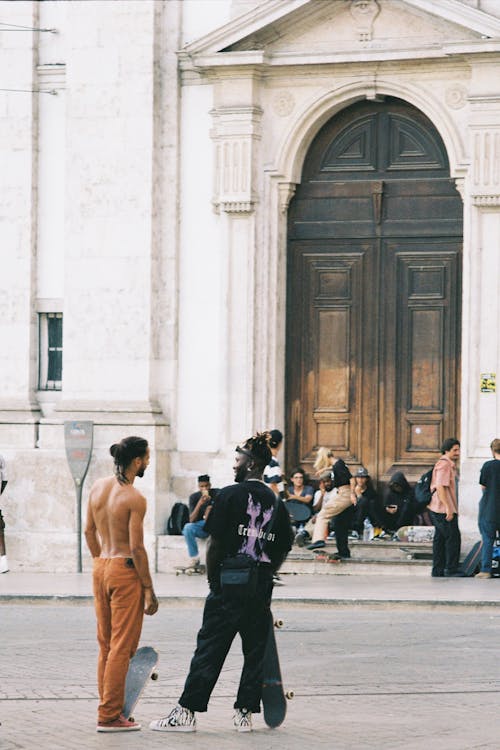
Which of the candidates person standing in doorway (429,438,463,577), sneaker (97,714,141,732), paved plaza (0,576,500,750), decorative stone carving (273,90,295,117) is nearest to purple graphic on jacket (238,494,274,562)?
paved plaza (0,576,500,750)

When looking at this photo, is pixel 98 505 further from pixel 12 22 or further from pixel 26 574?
pixel 12 22

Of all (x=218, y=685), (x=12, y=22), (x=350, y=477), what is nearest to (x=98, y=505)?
(x=218, y=685)

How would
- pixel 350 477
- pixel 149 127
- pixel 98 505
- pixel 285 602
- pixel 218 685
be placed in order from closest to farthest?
1. pixel 98 505
2. pixel 218 685
3. pixel 285 602
4. pixel 350 477
5. pixel 149 127

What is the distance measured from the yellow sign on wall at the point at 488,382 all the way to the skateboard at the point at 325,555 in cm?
282

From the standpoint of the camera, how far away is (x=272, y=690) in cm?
1054

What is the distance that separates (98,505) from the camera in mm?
10609

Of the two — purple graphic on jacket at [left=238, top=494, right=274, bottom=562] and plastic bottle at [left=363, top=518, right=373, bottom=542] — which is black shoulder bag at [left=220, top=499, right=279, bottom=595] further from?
plastic bottle at [left=363, top=518, right=373, bottom=542]

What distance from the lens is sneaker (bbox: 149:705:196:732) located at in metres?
10.4

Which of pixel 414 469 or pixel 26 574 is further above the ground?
pixel 414 469

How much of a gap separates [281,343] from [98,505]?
43.8 ft

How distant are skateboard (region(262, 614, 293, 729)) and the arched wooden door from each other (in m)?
12.8

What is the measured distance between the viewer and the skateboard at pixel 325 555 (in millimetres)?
21891

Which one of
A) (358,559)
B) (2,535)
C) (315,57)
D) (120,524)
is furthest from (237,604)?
(315,57)

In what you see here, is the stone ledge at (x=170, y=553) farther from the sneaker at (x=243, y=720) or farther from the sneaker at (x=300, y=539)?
the sneaker at (x=243, y=720)
